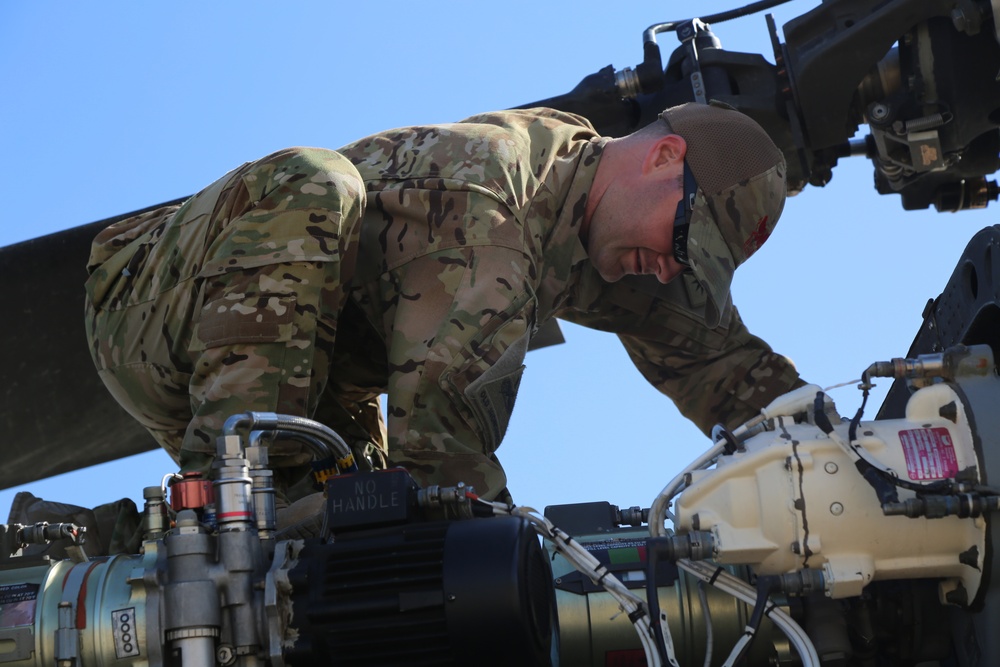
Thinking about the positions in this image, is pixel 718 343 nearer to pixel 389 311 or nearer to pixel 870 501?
pixel 389 311

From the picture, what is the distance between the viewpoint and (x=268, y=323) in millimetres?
3137

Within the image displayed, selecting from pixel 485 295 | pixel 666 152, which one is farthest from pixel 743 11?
pixel 485 295

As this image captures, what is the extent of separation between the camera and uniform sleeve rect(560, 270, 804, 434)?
163 inches

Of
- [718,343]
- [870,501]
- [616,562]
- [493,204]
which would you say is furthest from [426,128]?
[870,501]

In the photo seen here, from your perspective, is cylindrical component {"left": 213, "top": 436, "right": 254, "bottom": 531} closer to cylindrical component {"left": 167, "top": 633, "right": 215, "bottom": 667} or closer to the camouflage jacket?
cylindrical component {"left": 167, "top": 633, "right": 215, "bottom": 667}

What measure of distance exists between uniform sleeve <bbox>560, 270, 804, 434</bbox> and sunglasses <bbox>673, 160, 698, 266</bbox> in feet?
1.08

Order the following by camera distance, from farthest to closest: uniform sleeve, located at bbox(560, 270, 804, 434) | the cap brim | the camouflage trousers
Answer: uniform sleeve, located at bbox(560, 270, 804, 434) → the cap brim → the camouflage trousers

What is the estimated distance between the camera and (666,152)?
3812 mm

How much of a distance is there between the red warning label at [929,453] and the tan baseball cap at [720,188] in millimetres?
1318

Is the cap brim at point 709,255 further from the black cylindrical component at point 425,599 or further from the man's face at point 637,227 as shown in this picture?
the black cylindrical component at point 425,599

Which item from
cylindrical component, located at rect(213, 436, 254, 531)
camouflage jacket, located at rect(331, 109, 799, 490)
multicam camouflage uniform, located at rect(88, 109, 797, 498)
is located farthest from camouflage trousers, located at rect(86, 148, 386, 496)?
cylindrical component, located at rect(213, 436, 254, 531)

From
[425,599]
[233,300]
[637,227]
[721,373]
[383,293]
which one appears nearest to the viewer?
[425,599]

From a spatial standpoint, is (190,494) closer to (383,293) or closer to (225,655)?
(225,655)

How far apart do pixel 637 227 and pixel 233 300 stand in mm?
1167
